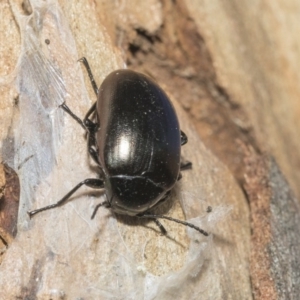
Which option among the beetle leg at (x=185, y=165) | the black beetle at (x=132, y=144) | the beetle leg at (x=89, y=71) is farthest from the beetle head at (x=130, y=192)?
the beetle leg at (x=89, y=71)

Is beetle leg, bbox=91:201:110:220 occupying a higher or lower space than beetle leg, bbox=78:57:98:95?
lower

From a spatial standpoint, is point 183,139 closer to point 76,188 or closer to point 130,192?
point 130,192

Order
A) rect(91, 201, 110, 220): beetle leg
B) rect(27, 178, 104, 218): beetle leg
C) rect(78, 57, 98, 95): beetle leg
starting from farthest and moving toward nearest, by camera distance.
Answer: rect(78, 57, 98, 95): beetle leg < rect(91, 201, 110, 220): beetle leg < rect(27, 178, 104, 218): beetle leg

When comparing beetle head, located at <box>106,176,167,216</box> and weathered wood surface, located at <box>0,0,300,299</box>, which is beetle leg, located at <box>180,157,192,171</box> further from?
beetle head, located at <box>106,176,167,216</box>

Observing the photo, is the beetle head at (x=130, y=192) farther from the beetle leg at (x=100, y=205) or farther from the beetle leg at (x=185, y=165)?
the beetle leg at (x=185, y=165)

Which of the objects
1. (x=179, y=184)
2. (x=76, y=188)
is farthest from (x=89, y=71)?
(x=179, y=184)

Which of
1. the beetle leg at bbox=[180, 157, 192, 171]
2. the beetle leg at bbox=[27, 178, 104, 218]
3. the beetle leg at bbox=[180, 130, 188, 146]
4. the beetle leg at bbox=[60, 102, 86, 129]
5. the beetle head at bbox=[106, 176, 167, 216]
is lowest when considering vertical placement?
the beetle leg at bbox=[180, 157, 192, 171]

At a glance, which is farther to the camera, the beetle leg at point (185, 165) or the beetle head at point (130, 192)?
the beetle leg at point (185, 165)

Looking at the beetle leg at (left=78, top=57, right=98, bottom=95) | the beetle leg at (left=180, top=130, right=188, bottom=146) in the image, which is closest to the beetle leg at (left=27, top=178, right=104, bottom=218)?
the beetle leg at (left=78, top=57, right=98, bottom=95)
